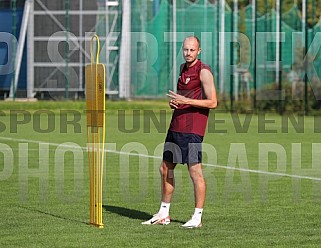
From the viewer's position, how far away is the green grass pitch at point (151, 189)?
9711mm

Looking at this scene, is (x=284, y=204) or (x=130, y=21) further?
(x=130, y=21)

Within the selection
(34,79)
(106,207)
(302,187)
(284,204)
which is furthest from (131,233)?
(34,79)

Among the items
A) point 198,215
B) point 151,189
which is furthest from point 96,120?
point 151,189

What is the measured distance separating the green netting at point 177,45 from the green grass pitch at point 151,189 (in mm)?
10006

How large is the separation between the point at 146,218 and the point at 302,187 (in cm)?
380

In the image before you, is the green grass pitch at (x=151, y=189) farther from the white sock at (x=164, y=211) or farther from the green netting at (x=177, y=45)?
the green netting at (x=177, y=45)

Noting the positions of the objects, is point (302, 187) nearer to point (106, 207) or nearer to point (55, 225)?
point (106, 207)

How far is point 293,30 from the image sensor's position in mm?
40156

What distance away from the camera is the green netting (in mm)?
38594

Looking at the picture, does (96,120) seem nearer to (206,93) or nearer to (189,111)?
(189,111)

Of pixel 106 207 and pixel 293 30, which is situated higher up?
pixel 293 30

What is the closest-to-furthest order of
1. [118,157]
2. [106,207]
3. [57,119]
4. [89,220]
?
[89,220]
[106,207]
[118,157]
[57,119]

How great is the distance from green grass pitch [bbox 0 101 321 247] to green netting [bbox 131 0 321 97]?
32.8 feet

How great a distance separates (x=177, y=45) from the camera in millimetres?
39531
